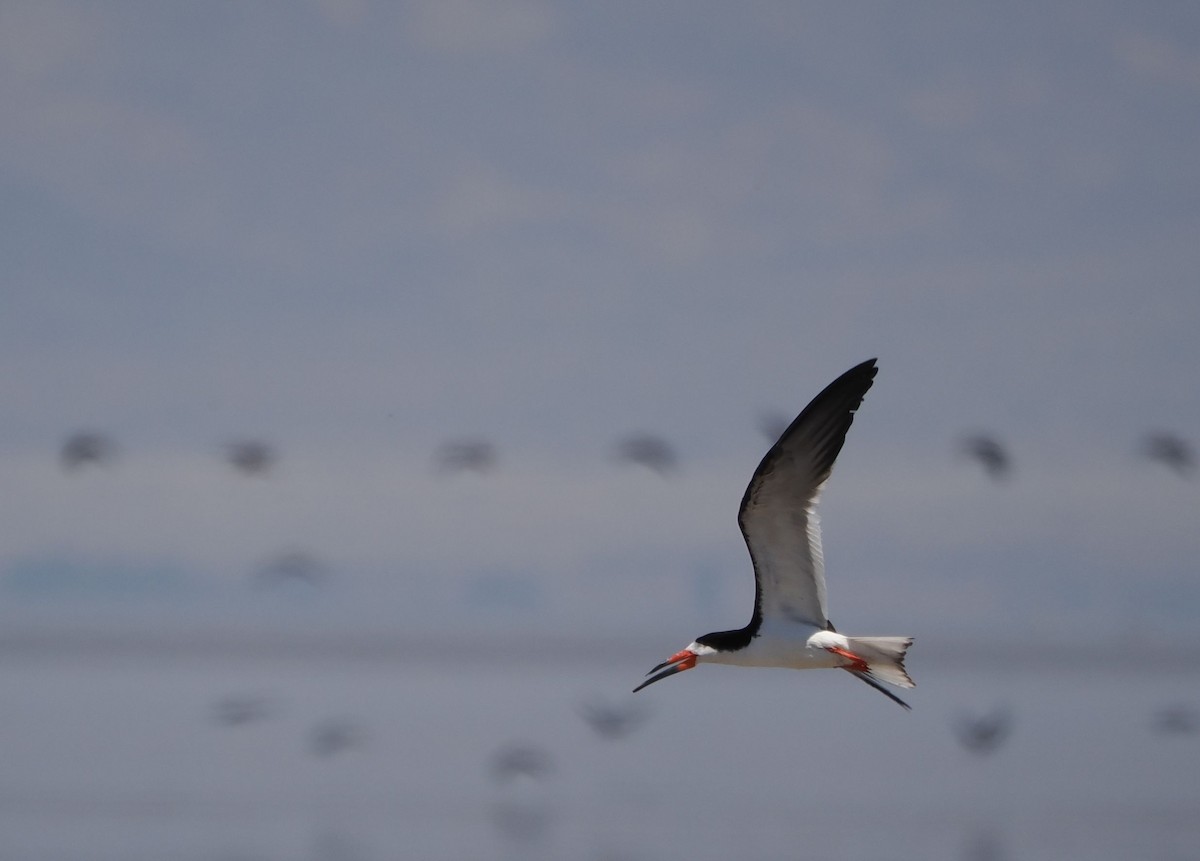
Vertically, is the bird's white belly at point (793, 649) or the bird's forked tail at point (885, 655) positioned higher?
the bird's white belly at point (793, 649)

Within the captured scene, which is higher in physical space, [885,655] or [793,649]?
[793,649]

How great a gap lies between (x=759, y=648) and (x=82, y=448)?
1042cm

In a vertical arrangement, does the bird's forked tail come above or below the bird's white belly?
below

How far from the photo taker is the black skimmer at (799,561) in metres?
23.5

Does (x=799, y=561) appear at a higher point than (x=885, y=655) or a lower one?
higher

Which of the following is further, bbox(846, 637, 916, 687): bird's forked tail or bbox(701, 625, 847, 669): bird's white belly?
bbox(701, 625, 847, 669): bird's white belly

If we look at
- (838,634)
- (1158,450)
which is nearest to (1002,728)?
(1158,450)

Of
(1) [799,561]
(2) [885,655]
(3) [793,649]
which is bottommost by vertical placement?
(2) [885,655]

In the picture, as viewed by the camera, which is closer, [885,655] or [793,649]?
[885,655]

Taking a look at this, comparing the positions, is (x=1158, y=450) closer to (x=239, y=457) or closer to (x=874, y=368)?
(x=874, y=368)

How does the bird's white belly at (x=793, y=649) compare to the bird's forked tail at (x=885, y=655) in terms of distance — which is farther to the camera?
the bird's white belly at (x=793, y=649)

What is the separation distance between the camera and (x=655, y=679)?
983 inches

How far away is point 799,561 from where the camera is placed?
2419 cm

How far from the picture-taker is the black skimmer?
77.0ft
